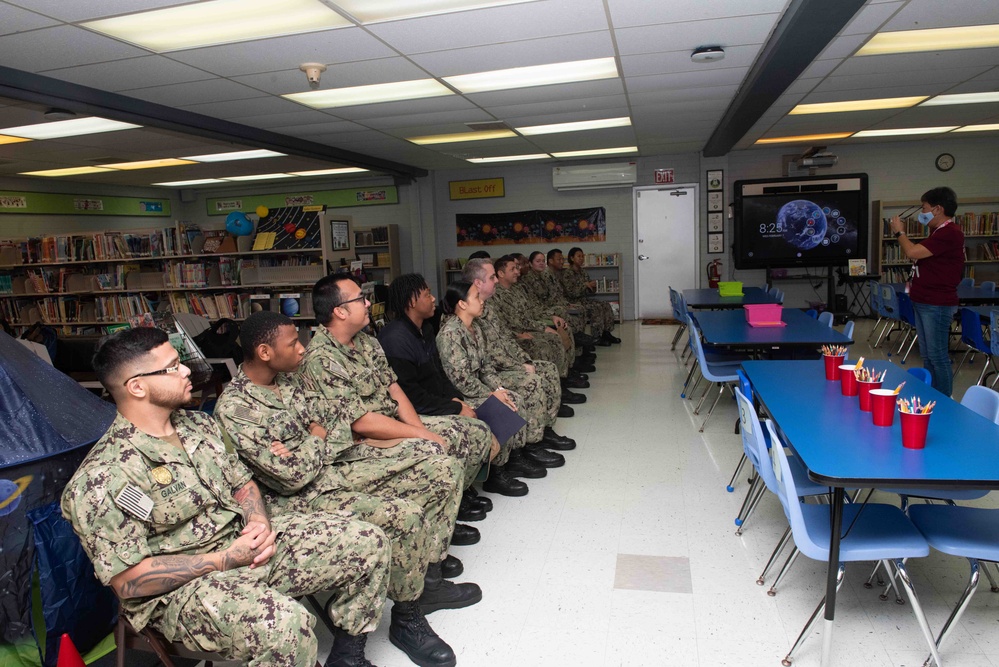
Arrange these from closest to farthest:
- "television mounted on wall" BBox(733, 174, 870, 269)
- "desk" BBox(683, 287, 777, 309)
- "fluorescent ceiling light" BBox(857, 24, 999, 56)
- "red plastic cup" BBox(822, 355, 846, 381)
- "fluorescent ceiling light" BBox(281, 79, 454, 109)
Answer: "red plastic cup" BBox(822, 355, 846, 381)
"fluorescent ceiling light" BBox(857, 24, 999, 56)
"fluorescent ceiling light" BBox(281, 79, 454, 109)
"desk" BBox(683, 287, 777, 309)
"television mounted on wall" BBox(733, 174, 870, 269)

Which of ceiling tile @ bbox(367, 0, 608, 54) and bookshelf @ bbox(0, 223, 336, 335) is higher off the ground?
ceiling tile @ bbox(367, 0, 608, 54)

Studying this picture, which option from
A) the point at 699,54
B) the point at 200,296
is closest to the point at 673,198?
the point at 699,54

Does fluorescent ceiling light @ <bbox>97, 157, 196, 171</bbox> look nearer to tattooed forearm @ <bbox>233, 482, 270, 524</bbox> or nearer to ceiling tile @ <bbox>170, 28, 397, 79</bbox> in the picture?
ceiling tile @ <bbox>170, 28, 397, 79</bbox>

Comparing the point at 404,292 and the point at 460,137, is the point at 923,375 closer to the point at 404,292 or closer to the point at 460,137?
the point at 404,292

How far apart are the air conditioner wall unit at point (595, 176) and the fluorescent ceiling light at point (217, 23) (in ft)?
23.7

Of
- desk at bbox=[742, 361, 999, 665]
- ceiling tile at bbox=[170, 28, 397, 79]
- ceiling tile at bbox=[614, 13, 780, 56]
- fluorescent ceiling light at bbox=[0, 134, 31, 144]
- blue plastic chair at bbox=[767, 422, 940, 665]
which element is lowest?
blue plastic chair at bbox=[767, 422, 940, 665]

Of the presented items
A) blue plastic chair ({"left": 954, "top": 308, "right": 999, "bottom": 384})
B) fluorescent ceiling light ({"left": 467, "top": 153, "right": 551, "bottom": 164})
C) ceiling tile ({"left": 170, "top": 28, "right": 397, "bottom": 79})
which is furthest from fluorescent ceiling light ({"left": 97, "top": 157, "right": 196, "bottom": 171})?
blue plastic chair ({"left": 954, "top": 308, "right": 999, "bottom": 384})

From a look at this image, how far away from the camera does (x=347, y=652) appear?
2.30 m

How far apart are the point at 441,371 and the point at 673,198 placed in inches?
294

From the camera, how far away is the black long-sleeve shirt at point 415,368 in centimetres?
363

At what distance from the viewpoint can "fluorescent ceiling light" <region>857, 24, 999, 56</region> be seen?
170 inches

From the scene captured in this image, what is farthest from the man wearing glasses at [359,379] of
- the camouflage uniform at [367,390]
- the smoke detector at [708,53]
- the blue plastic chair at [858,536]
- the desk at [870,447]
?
the smoke detector at [708,53]

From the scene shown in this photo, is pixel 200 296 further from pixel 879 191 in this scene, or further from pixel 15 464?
pixel 879 191

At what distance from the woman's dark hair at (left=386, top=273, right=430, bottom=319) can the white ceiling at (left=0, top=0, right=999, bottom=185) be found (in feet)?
4.56
